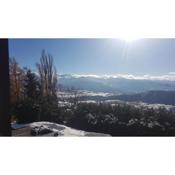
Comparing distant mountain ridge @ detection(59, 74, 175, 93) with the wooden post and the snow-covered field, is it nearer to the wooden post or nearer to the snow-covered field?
the snow-covered field

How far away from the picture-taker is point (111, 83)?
250 inches

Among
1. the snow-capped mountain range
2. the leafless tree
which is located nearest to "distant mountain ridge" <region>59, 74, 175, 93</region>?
the snow-capped mountain range

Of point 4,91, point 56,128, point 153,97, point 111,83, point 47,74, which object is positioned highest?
point 47,74

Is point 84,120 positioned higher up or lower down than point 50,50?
→ lower down

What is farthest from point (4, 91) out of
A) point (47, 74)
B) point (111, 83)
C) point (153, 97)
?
point (153, 97)

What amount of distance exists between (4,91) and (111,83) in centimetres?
192

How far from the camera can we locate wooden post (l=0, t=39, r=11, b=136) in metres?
6.35

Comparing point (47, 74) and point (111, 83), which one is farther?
point (47, 74)

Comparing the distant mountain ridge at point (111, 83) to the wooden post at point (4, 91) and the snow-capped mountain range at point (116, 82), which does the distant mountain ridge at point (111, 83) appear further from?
the wooden post at point (4, 91)

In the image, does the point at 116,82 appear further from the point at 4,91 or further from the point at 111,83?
the point at 4,91

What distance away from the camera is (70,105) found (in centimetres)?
649
